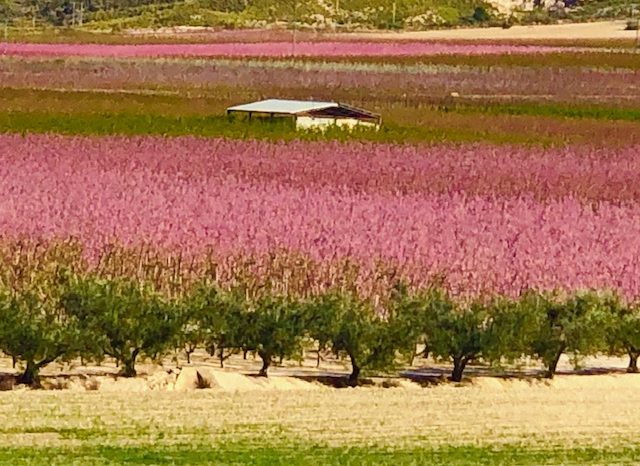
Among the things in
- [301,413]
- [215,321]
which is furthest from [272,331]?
[301,413]

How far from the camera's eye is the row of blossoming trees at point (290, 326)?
44.4 feet

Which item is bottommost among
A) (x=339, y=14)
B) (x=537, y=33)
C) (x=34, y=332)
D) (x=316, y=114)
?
(x=339, y=14)

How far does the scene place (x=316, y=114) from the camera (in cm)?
3744

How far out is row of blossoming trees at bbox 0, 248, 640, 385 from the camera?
13.5 metres

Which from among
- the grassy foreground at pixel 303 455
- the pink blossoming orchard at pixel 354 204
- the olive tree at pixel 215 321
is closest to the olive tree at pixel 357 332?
the olive tree at pixel 215 321

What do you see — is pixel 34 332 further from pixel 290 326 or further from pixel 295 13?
pixel 295 13

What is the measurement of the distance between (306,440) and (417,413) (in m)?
1.29

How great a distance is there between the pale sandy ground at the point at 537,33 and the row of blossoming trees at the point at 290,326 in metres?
82.1

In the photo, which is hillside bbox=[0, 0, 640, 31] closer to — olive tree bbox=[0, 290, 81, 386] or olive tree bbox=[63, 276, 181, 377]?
olive tree bbox=[63, 276, 181, 377]

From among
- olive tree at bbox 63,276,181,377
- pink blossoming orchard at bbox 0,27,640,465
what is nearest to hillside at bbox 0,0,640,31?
pink blossoming orchard at bbox 0,27,640,465

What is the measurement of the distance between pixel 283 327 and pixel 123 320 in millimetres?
1363

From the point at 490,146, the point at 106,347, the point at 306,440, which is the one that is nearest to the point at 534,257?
the point at 106,347

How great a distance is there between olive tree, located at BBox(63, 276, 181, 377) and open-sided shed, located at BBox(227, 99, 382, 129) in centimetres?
2262

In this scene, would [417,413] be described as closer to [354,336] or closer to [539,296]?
[354,336]
